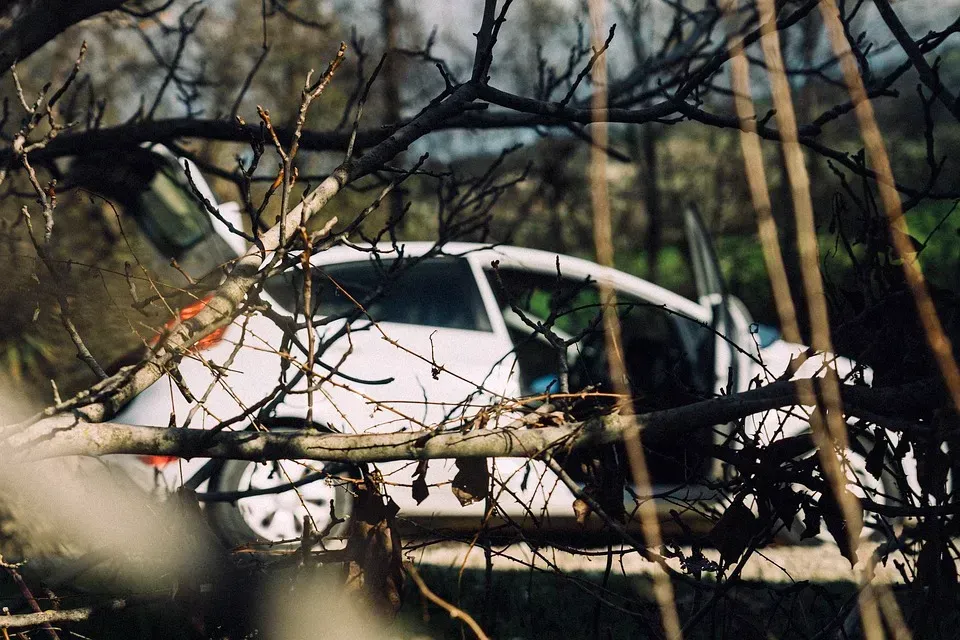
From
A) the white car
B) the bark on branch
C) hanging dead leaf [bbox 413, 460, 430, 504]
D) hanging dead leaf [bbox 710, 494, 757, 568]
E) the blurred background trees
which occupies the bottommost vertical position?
hanging dead leaf [bbox 710, 494, 757, 568]

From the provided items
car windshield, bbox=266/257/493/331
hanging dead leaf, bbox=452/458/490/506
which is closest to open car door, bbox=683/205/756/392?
car windshield, bbox=266/257/493/331

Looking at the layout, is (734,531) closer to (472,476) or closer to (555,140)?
(472,476)

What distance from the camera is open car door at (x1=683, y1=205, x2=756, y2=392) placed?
174 inches

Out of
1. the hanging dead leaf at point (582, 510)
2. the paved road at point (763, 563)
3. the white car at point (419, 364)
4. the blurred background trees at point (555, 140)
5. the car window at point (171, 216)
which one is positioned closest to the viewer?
the hanging dead leaf at point (582, 510)

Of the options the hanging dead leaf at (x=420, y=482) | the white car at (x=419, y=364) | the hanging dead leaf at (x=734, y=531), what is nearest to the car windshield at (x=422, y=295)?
the white car at (x=419, y=364)

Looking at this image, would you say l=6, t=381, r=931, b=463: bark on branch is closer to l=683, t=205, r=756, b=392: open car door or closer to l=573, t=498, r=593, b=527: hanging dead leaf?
l=573, t=498, r=593, b=527: hanging dead leaf

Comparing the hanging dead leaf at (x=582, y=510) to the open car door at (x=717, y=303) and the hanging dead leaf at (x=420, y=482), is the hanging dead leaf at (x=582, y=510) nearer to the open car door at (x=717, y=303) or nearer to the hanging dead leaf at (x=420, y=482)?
the hanging dead leaf at (x=420, y=482)

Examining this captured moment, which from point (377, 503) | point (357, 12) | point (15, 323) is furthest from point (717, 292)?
point (357, 12)

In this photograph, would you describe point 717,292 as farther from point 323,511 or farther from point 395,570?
point 395,570

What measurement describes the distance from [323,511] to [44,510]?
1223 millimetres

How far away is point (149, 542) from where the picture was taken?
302 centimetres

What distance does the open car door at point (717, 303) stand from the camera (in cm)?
443

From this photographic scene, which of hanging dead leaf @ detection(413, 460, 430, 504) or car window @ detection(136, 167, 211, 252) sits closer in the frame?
hanging dead leaf @ detection(413, 460, 430, 504)

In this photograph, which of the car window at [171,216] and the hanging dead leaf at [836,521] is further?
the car window at [171,216]
